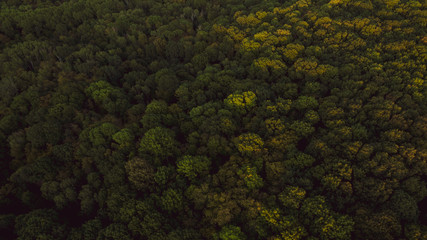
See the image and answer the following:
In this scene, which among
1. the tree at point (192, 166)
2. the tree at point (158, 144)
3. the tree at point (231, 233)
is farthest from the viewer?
the tree at point (158, 144)

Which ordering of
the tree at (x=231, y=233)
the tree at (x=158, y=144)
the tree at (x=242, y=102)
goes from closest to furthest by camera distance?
the tree at (x=231, y=233) → the tree at (x=158, y=144) → the tree at (x=242, y=102)

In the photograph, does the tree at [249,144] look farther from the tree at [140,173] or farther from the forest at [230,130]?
the tree at [140,173]

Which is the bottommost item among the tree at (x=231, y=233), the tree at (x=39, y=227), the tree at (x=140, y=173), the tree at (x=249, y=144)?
the tree at (x=39, y=227)

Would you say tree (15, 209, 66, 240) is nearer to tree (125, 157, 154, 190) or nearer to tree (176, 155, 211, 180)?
tree (125, 157, 154, 190)

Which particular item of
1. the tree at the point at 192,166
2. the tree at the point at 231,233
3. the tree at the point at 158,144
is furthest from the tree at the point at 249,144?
the tree at the point at 231,233

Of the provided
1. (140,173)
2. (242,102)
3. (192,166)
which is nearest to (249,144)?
(192,166)

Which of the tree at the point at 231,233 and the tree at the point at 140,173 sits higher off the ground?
the tree at the point at 140,173

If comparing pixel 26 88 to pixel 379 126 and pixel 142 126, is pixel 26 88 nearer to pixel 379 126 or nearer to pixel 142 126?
pixel 142 126

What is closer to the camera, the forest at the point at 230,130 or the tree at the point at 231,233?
the tree at the point at 231,233

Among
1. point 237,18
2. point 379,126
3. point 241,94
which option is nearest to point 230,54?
point 237,18

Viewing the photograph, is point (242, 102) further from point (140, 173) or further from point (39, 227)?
point (39, 227)
